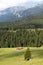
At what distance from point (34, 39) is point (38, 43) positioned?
54.5 feet

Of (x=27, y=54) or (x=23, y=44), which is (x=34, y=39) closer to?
(x=23, y=44)

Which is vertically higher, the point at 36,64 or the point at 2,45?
the point at 36,64

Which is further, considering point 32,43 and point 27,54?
point 32,43

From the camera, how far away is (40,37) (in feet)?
655

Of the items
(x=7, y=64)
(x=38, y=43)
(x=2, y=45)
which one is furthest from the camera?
(x=2, y=45)

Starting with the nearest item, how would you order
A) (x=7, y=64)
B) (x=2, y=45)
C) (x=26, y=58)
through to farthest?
1. (x=7, y=64)
2. (x=26, y=58)
3. (x=2, y=45)

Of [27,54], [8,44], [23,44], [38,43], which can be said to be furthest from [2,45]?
[27,54]

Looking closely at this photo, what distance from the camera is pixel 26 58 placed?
6869 cm

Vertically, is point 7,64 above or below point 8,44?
above

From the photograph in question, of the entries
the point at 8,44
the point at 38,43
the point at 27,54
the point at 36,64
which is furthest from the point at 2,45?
the point at 36,64

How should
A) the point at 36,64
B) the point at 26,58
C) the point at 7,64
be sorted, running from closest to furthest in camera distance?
the point at 36,64
the point at 7,64
the point at 26,58

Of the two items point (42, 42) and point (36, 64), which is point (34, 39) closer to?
Answer: point (42, 42)

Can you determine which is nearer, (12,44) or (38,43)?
(38,43)

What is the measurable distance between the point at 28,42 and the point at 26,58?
419ft
